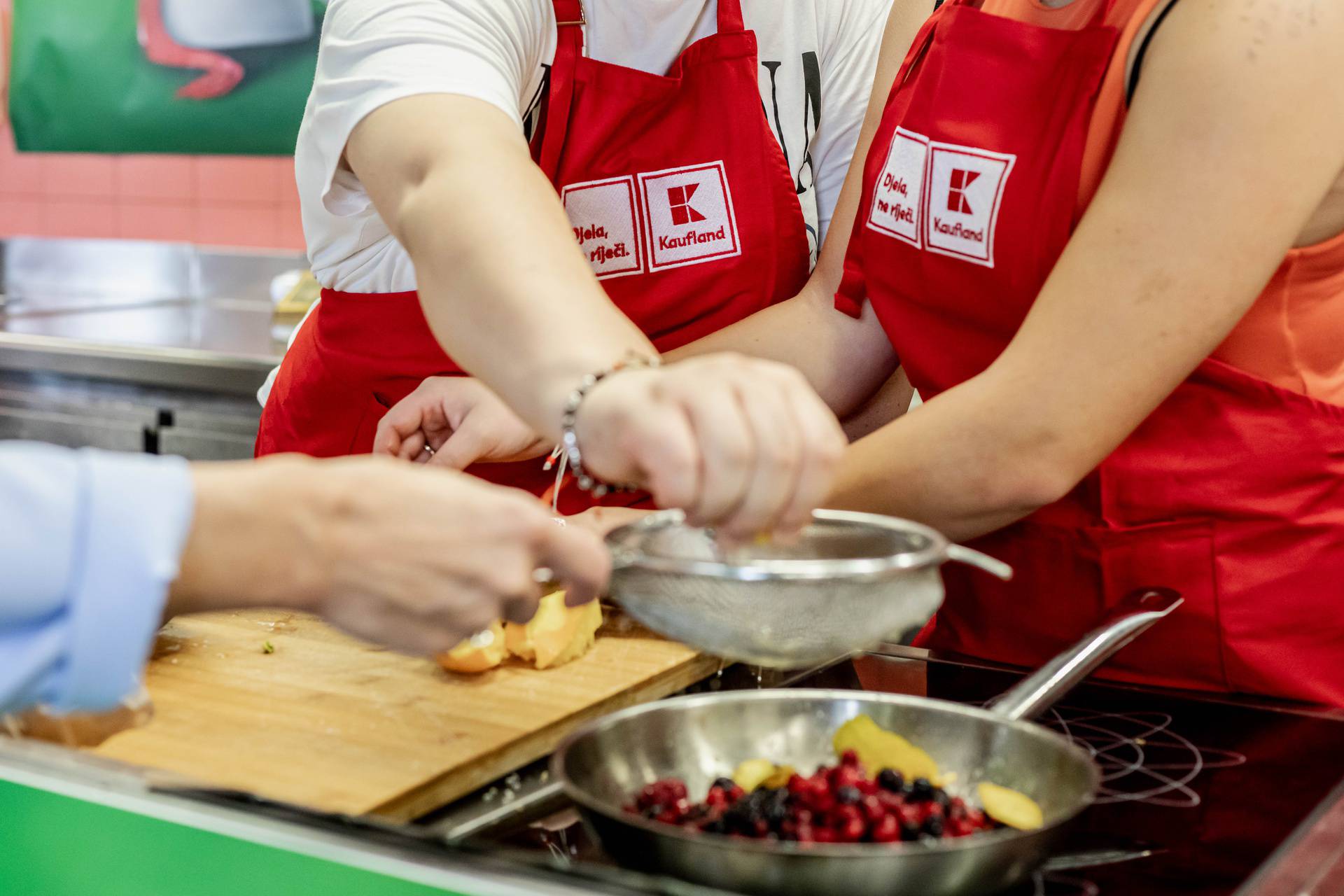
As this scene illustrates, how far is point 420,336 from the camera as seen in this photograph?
1676 millimetres

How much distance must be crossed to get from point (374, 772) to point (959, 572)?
65cm

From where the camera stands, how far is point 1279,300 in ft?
3.99

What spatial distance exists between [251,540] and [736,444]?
26 cm

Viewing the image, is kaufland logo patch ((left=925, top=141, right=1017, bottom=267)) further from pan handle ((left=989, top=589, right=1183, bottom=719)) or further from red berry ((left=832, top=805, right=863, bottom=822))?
red berry ((left=832, top=805, right=863, bottom=822))

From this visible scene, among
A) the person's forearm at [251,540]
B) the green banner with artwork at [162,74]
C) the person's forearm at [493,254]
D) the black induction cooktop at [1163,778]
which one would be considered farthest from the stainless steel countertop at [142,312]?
the person's forearm at [251,540]

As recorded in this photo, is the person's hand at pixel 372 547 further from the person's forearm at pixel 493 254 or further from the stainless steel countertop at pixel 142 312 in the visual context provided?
the stainless steel countertop at pixel 142 312

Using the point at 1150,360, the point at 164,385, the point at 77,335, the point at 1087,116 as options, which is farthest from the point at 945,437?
the point at 77,335

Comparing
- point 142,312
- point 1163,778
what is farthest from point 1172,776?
point 142,312

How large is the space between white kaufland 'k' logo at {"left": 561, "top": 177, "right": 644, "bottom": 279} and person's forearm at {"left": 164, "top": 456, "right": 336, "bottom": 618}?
0.95m

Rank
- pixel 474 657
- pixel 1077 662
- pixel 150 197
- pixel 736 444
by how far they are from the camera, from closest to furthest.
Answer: pixel 736 444 < pixel 1077 662 < pixel 474 657 < pixel 150 197

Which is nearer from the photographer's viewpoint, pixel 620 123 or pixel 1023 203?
pixel 1023 203

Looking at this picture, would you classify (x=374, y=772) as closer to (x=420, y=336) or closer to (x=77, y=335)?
(x=420, y=336)

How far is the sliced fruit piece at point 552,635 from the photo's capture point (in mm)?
1236

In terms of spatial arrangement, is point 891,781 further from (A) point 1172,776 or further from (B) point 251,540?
(B) point 251,540
